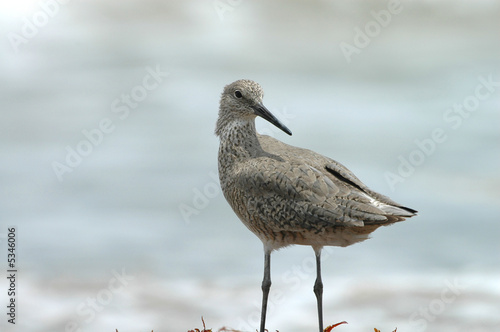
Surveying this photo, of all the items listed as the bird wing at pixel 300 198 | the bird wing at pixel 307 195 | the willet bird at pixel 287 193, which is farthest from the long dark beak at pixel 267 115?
the bird wing at pixel 300 198

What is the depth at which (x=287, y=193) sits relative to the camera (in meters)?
8.54

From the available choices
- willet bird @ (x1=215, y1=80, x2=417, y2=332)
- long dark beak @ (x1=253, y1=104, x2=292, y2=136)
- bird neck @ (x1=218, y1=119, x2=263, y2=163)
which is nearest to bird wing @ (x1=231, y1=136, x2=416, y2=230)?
willet bird @ (x1=215, y1=80, x2=417, y2=332)

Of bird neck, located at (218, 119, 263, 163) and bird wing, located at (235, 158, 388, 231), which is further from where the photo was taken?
bird neck, located at (218, 119, 263, 163)

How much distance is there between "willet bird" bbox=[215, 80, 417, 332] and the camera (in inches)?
328

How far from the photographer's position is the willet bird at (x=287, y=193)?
8.34m

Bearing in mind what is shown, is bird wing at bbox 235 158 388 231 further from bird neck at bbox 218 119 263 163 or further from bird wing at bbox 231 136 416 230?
bird neck at bbox 218 119 263 163

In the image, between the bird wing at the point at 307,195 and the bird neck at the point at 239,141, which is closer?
the bird wing at the point at 307,195

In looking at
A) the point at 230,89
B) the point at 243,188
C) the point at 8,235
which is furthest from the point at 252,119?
the point at 8,235

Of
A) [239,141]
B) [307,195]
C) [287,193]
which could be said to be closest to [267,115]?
[239,141]

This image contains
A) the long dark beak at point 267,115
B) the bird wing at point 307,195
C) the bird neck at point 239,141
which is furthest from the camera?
the bird neck at point 239,141

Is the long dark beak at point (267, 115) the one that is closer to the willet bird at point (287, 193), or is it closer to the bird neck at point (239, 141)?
the willet bird at point (287, 193)

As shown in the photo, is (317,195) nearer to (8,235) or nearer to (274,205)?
(274,205)

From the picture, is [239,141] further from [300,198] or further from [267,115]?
[300,198]

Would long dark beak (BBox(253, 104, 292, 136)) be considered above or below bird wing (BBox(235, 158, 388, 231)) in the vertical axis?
above
